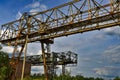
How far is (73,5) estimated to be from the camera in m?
25.1

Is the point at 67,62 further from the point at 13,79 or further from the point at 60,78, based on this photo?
the point at 13,79

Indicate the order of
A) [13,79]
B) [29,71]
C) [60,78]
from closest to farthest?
1. [60,78]
2. [13,79]
3. [29,71]

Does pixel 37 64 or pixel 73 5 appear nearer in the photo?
pixel 73 5

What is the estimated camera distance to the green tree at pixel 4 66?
30672 mm

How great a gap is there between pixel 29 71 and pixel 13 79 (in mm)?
4924

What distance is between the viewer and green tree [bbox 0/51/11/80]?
3067cm

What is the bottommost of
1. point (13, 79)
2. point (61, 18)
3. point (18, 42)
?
point (13, 79)

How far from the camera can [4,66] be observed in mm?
31359

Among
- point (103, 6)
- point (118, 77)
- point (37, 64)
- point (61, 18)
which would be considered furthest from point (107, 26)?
point (37, 64)

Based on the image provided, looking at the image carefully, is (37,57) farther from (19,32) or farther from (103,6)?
(103,6)

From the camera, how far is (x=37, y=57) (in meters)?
41.6

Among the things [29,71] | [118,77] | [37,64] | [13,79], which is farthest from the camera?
[37,64]

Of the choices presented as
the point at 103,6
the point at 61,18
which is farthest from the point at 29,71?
the point at 103,6

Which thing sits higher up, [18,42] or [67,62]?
[18,42]
